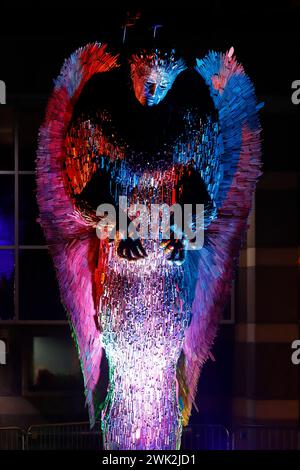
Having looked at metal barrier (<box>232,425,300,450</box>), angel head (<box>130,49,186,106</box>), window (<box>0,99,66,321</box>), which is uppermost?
angel head (<box>130,49,186,106</box>)

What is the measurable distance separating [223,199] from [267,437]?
362 cm

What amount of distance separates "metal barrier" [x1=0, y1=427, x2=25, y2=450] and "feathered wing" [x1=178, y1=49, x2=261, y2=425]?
247cm

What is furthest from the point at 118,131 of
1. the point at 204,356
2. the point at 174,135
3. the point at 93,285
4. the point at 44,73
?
the point at 44,73

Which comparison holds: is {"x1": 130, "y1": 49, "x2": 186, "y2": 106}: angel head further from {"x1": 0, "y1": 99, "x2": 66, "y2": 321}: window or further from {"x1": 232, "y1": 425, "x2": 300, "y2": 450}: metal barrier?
{"x1": 0, "y1": 99, "x2": 66, "y2": 321}: window

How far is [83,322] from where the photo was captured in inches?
215

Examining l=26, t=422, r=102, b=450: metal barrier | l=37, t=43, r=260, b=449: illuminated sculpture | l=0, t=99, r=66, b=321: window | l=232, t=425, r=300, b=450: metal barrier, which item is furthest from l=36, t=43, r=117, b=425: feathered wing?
l=0, t=99, r=66, b=321: window

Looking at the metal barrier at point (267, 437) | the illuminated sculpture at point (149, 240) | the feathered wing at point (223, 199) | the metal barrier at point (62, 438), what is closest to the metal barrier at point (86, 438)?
the metal barrier at point (62, 438)

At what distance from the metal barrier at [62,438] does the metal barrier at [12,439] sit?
103 millimetres

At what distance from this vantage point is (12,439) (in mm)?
7715

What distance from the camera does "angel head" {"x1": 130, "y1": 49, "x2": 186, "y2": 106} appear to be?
5121 millimetres

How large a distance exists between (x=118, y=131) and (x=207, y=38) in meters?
5.00

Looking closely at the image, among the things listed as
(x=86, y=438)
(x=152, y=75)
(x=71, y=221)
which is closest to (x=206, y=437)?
(x=86, y=438)

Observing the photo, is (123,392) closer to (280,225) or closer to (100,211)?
(100,211)

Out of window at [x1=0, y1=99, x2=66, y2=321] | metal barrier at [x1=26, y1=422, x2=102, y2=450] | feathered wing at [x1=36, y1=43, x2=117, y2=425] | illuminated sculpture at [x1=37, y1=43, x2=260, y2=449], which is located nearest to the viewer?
illuminated sculpture at [x1=37, y1=43, x2=260, y2=449]
